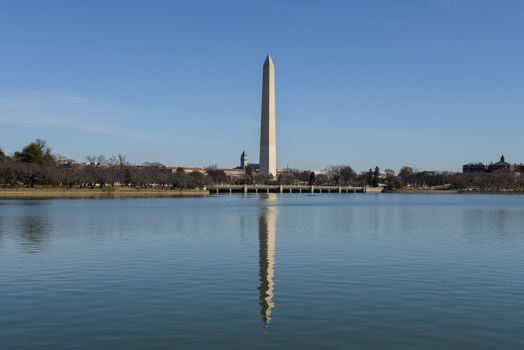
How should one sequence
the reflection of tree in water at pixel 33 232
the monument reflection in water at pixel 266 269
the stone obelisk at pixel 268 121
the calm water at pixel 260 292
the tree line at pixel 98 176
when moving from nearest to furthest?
the calm water at pixel 260 292 → the monument reflection in water at pixel 266 269 → the reflection of tree in water at pixel 33 232 → the tree line at pixel 98 176 → the stone obelisk at pixel 268 121

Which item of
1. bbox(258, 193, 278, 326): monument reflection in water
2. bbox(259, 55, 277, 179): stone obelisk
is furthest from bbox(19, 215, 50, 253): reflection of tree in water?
bbox(259, 55, 277, 179): stone obelisk

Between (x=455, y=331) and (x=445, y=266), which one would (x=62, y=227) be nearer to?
(x=445, y=266)

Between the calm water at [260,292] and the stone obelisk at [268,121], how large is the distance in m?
103

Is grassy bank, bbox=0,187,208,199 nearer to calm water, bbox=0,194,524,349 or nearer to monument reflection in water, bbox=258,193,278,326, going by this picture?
calm water, bbox=0,194,524,349

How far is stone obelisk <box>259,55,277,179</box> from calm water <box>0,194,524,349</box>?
103 meters

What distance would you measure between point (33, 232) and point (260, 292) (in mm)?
19820

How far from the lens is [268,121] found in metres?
134

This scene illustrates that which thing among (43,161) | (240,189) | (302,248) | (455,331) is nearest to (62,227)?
(302,248)

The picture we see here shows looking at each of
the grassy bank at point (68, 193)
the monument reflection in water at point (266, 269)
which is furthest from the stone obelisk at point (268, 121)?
the monument reflection in water at point (266, 269)

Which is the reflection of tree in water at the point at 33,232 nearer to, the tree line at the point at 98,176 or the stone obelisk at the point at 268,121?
the tree line at the point at 98,176

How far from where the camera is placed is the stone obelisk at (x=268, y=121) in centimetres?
12888

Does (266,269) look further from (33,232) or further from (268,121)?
(268,121)

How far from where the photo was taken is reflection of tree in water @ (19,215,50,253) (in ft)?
81.8

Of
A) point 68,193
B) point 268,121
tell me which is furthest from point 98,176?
point 268,121
